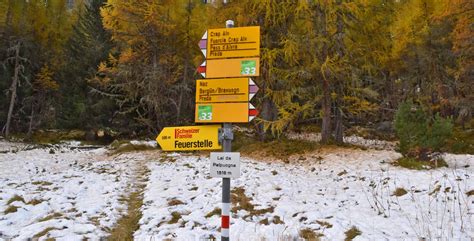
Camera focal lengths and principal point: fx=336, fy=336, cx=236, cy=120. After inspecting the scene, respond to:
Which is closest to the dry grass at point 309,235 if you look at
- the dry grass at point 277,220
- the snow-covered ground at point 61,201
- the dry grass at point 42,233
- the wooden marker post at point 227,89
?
the dry grass at point 277,220

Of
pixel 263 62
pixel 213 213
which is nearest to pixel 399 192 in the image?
pixel 213 213

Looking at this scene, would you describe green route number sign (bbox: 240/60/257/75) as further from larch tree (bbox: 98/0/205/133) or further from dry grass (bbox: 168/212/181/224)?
larch tree (bbox: 98/0/205/133)

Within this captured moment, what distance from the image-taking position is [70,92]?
105ft

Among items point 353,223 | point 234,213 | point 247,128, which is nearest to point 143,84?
point 247,128

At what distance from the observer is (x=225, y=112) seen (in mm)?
4398

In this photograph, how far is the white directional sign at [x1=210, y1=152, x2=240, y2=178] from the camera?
438cm

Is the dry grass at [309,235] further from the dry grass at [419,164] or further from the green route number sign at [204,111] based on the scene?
the dry grass at [419,164]

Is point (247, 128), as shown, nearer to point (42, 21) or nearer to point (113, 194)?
point (113, 194)

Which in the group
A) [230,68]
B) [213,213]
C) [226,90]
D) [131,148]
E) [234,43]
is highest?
[234,43]

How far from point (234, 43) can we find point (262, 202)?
4.70m

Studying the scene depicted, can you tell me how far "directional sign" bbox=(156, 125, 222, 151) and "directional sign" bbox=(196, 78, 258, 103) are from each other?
38 centimetres

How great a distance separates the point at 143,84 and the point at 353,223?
17.7m

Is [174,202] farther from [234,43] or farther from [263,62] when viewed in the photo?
[263,62]

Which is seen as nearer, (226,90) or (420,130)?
(226,90)
